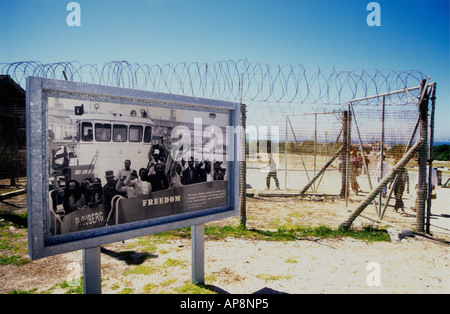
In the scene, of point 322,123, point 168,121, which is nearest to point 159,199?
point 168,121

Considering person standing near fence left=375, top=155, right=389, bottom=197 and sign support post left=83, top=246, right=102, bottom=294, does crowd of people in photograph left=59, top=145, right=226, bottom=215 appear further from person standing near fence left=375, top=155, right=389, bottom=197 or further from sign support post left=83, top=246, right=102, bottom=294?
person standing near fence left=375, top=155, right=389, bottom=197

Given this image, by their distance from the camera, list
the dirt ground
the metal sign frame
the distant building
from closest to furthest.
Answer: the metal sign frame → the dirt ground → the distant building

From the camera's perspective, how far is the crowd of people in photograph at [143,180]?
271cm

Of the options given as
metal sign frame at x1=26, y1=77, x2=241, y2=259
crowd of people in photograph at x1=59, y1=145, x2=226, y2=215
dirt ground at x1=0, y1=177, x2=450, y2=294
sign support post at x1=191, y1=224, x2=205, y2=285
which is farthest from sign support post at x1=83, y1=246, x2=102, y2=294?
sign support post at x1=191, y1=224, x2=205, y2=285

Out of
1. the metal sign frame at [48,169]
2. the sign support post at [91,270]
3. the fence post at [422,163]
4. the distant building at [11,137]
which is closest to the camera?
the metal sign frame at [48,169]

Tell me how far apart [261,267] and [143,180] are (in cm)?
263

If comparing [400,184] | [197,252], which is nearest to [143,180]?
[197,252]

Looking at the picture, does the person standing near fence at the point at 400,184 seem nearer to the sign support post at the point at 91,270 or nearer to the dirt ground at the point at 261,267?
the dirt ground at the point at 261,267

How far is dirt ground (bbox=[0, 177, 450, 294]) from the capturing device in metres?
4.00

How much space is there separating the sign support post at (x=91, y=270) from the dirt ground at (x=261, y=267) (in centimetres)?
101

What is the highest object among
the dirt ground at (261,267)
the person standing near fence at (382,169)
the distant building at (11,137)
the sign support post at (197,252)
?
the distant building at (11,137)

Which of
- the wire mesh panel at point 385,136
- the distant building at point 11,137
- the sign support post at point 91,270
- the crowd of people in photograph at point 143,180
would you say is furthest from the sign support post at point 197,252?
the distant building at point 11,137

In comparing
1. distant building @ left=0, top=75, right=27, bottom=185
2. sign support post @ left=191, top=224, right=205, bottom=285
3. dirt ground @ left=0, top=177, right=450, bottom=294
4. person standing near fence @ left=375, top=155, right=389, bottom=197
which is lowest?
dirt ground @ left=0, top=177, right=450, bottom=294

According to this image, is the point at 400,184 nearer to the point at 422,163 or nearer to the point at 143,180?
the point at 422,163
